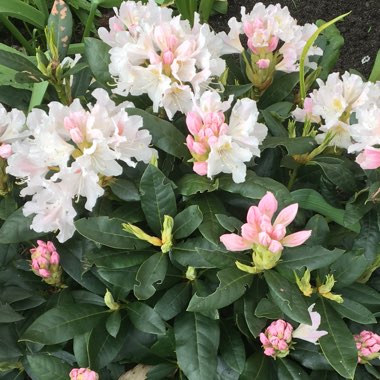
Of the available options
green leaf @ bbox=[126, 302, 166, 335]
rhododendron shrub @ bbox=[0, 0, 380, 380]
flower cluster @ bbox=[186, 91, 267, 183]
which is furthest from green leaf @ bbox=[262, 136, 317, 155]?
green leaf @ bbox=[126, 302, 166, 335]

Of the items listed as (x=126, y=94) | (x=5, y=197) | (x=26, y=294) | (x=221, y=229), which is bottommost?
(x=26, y=294)

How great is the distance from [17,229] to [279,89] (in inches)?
29.7

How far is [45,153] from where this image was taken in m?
1.11

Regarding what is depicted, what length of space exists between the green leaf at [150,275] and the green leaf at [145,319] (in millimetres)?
66

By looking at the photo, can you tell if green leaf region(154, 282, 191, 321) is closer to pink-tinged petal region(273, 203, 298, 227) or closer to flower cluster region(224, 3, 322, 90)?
pink-tinged petal region(273, 203, 298, 227)

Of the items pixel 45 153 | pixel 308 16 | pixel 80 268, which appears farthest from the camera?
pixel 308 16

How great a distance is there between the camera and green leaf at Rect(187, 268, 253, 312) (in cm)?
114

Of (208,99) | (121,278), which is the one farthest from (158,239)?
(208,99)

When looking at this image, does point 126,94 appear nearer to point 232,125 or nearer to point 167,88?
point 167,88

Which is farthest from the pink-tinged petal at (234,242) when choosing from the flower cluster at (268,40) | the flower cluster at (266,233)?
the flower cluster at (268,40)

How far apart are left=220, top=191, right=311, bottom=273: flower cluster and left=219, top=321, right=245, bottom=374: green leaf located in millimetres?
261

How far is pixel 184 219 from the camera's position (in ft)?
4.02

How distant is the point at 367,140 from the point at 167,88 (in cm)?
44

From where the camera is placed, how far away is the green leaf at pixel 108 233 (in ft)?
3.87
